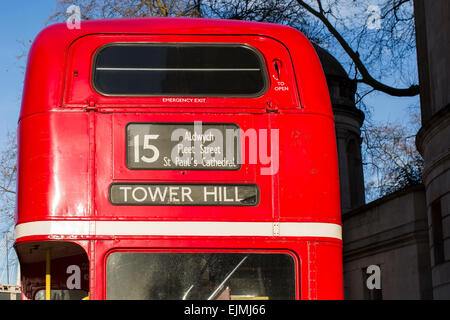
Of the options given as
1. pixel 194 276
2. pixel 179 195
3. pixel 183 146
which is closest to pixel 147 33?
pixel 183 146

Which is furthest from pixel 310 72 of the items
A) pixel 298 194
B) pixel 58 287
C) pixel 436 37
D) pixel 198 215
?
pixel 436 37

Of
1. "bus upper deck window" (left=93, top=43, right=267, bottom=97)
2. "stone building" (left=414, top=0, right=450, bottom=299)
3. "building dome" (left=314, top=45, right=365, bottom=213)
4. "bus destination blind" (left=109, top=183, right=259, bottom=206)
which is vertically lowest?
"bus destination blind" (left=109, top=183, right=259, bottom=206)

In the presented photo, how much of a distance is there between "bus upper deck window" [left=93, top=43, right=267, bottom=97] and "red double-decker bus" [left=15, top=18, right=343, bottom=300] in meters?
0.01

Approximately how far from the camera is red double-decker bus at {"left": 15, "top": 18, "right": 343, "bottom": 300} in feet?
23.6

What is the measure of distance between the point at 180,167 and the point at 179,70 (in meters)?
0.99

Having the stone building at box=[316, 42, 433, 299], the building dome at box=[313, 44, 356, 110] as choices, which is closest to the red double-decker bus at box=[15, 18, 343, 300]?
the stone building at box=[316, 42, 433, 299]

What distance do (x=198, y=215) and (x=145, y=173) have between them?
23.6 inches

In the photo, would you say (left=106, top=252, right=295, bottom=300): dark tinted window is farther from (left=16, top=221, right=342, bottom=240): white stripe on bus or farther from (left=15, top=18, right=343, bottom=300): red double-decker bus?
(left=16, top=221, right=342, bottom=240): white stripe on bus

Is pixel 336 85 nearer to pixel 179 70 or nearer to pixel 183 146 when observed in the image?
pixel 179 70

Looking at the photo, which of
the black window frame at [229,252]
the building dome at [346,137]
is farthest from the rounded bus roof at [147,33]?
the building dome at [346,137]

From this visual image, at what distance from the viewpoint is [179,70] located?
7.77 m
